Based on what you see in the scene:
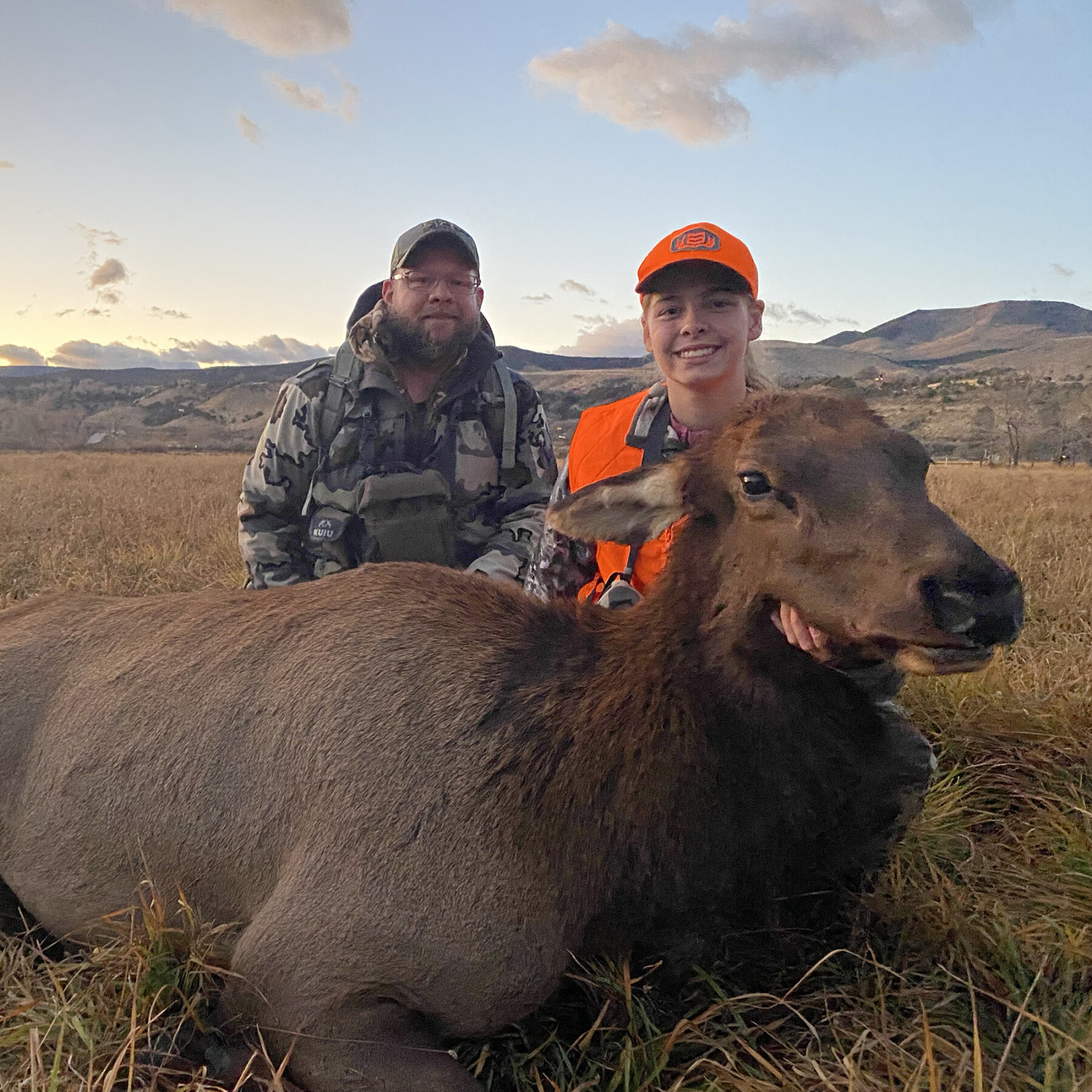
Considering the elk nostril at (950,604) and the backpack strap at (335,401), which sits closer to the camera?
the elk nostril at (950,604)

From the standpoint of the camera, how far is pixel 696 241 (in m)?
4.25

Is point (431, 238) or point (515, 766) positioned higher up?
point (431, 238)

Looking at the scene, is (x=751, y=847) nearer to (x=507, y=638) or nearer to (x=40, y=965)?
(x=507, y=638)

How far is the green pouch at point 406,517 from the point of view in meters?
Answer: 5.22

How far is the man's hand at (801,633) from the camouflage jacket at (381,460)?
9.52ft

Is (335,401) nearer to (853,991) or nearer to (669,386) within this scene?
(669,386)

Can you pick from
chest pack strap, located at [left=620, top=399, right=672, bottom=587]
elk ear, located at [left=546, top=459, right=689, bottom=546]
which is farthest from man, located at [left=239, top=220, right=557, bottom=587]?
elk ear, located at [left=546, top=459, right=689, bottom=546]

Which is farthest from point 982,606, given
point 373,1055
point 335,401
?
point 335,401

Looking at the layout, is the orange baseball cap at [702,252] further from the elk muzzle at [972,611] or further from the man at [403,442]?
the elk muzzle at [972,611]

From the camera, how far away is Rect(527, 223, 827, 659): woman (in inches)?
169

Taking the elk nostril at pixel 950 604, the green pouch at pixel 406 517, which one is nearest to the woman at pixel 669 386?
the green pouch at pixel 406 517

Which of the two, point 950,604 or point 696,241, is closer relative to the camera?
point 950,604

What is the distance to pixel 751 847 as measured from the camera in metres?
2.62

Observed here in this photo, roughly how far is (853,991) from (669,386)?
301cm
